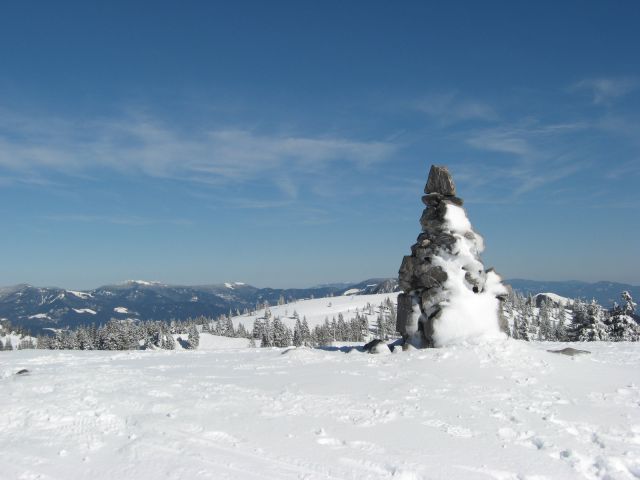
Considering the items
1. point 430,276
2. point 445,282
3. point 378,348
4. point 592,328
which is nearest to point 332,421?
point 378,348

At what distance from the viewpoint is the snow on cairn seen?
71.4 ft

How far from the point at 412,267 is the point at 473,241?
11.7ft

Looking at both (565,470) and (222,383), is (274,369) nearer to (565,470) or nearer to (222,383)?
(222,383)

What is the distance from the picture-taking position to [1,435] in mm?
9359

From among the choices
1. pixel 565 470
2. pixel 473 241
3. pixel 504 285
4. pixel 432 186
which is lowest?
pixel 565 470

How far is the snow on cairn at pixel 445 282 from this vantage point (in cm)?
2177

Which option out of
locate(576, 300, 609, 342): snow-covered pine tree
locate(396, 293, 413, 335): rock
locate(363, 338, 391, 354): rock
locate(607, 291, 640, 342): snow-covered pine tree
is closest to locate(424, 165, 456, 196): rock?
locate(396, 293, 413, 335): rock

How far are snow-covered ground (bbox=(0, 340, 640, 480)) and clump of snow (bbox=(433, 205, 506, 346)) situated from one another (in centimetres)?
356

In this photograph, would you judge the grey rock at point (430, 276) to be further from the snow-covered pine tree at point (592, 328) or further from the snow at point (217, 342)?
the snow at point (217, 342)

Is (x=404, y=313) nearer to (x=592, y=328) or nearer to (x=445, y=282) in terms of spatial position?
(x=445, y=282)

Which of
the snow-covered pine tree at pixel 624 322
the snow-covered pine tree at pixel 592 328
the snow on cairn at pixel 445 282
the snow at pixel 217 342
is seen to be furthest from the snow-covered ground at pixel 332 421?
the snow at pixel 217 342

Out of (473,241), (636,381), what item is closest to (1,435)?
(636,381)

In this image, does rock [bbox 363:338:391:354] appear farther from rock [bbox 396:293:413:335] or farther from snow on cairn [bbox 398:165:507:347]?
rock [bbox 396:293:413:335]

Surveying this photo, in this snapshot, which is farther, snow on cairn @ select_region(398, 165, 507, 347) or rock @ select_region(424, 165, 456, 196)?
rock @ select_region(424, 165, 456, 196)
